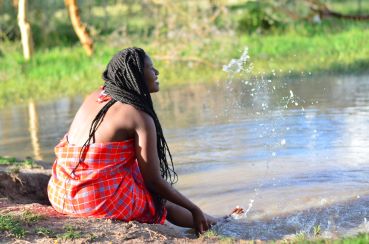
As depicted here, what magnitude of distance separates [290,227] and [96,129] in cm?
146

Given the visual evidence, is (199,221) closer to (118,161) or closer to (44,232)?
(118,161)

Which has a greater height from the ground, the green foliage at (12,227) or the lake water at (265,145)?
the green foliage at (12,227)

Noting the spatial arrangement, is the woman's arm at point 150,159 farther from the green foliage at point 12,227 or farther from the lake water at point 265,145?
the green foliage at point 12,227

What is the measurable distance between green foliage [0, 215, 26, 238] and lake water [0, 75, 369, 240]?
1.37 metres

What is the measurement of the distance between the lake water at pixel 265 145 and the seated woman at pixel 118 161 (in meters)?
0.59

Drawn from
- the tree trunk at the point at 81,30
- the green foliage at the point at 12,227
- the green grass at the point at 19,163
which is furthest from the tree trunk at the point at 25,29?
the green foliage at the point at 12,227

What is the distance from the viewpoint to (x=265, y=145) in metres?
8.00

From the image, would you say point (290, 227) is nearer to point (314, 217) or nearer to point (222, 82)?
point (314, 217)

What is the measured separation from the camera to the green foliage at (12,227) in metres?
4.55

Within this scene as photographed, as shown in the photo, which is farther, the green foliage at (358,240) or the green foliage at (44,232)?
the green foliage at (44,232)

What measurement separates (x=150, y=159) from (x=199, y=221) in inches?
22.0

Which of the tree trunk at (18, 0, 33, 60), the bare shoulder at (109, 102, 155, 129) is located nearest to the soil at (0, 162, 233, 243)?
the bare shoulder at (109, 102, 155, 129)

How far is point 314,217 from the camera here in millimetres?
5695

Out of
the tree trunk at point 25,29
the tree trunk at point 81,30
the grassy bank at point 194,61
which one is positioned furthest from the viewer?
the tree trunk at point 81,30
